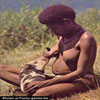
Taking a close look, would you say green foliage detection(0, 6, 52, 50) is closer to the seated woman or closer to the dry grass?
the dry grass

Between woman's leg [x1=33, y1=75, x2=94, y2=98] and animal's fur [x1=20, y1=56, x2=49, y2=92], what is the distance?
0.17m

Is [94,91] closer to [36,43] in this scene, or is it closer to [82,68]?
[82,68]

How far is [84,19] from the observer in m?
8.30

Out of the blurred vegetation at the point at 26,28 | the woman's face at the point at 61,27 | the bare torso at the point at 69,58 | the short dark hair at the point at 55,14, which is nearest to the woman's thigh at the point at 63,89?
the bare torso at the point at 69,58

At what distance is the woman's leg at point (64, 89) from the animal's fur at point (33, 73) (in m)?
0.17

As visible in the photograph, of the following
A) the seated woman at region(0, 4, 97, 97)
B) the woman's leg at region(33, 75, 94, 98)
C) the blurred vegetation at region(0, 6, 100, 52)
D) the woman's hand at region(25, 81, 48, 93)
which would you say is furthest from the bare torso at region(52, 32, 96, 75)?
the blurred vegetation at region(0, 6, 100, 52)

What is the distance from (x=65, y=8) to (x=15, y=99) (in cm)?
110

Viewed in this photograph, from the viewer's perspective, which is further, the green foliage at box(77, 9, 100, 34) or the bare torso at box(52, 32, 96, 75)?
the green foliage at box(77, 9, 100, 34)

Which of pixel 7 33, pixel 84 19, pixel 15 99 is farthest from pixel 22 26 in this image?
pixel 15 99

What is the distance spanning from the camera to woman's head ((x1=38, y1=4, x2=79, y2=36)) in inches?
143

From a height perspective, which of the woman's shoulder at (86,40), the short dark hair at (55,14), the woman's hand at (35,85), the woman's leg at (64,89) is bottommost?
the woman's leg at (64,89)

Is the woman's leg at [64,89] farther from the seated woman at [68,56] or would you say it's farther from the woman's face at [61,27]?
the woman's face at [61,27]

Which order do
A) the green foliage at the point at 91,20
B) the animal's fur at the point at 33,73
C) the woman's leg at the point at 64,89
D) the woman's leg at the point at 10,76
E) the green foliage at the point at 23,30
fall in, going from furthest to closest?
the green foliage at the point at 23,30 < the green foliage at the point at 91,20 < the woman's leg at the point at 10,76 < the animal's fur at the point at 33,73 < the woman's leg at the point at 64,89

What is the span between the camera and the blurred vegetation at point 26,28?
7979 millimetres
